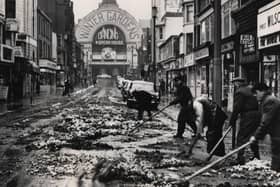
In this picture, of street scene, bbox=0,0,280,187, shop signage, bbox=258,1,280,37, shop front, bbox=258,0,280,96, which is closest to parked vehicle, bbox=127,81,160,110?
street scene, bbox=0,0,280,187

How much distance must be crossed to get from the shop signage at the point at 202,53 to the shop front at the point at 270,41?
15.9 m

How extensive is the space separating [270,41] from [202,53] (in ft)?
66.1

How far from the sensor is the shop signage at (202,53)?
4024 cm

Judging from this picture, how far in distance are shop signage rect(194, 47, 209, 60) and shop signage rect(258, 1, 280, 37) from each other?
54.0 feet

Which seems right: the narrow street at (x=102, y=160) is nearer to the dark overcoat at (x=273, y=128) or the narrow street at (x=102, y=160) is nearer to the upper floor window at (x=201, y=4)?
the dark overcoat at (x=273, y=128)

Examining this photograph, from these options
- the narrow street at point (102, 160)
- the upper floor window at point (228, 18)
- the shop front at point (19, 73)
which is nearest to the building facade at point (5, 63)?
the shop front at point (19, 73)

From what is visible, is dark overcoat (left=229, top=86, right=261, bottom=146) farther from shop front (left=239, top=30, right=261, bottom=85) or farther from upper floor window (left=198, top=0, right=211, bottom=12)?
upper floor window (left=198, top=0, right=211, bottom=12)

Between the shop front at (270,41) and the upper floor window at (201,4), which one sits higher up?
the upper floor window at (201,4)

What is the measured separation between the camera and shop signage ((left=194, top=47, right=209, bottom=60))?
40244 millimetres

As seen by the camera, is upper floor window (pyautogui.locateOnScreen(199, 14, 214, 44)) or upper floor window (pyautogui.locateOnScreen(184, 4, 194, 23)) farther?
upper floor window (pyautogui.locateOnScreen(184, 4, 194, 23))

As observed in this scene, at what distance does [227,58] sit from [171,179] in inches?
953

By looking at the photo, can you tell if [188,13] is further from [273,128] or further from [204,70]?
[273,128]

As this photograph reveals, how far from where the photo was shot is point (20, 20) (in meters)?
63.8

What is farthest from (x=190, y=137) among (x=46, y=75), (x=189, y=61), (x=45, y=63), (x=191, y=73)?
(x=46, y=75)
